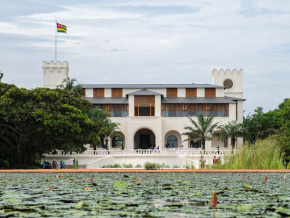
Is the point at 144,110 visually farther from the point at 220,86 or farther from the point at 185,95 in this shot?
the point at 220,86

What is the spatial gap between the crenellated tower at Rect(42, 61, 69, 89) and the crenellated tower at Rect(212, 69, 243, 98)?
21.9m

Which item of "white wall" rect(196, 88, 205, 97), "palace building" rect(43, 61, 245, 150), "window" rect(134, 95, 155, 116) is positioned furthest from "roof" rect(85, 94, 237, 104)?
"window" rect(134, 95, 155, 116)

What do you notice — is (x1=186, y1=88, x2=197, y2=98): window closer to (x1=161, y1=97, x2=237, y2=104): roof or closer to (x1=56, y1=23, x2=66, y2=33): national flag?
(x1=161, y1=97, x2=237, y2=104): roof

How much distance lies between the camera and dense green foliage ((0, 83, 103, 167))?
115 ft

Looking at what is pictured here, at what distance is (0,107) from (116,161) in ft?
49.8

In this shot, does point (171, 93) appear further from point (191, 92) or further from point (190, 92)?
point (191, 92)

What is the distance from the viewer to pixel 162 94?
64.4 meters

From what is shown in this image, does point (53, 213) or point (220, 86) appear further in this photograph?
point (220, 86)

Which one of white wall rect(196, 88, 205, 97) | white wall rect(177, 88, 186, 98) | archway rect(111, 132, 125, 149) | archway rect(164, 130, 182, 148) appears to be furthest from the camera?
white wall rect(177, 88, 186, 98)

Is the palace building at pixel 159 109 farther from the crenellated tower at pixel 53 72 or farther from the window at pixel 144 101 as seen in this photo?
the crenellated tower at pixel 53 72

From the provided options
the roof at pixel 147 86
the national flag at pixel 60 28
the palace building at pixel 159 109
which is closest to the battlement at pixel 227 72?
the palace building at pixel 159 109

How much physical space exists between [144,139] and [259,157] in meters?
38.6

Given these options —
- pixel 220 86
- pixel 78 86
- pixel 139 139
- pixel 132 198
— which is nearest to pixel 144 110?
pixel 139 139

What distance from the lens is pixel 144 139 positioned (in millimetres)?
67625
